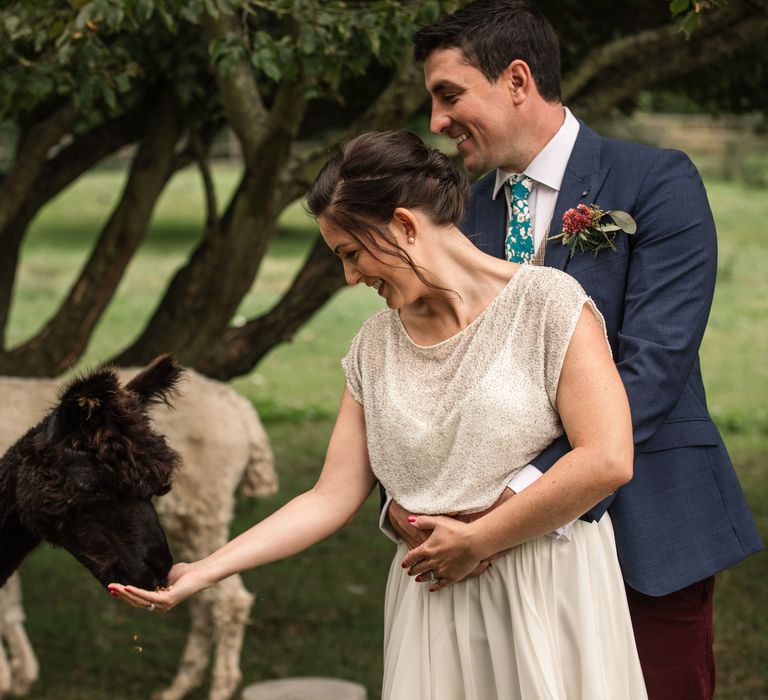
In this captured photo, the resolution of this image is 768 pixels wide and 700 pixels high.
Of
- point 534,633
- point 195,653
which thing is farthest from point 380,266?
point 195,653

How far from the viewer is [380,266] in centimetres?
255

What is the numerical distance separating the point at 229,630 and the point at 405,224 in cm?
412

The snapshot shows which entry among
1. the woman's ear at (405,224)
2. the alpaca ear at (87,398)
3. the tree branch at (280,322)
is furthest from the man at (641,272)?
the tree branch at (280,322)

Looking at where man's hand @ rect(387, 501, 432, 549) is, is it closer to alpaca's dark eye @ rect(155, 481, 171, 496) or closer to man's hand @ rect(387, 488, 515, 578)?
man's hand @ rect(387, 488, 515, 578)

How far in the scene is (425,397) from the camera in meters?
2.60

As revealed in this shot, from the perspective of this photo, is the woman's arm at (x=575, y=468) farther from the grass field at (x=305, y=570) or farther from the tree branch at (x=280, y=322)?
the tree branch at (x=280, y=322)

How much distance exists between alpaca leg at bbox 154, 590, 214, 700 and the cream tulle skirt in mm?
3648

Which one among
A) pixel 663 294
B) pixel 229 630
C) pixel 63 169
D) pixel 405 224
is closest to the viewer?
pixel 405 224

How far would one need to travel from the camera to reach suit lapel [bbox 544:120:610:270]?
2818mm

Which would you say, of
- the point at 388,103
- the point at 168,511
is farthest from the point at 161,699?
the point at 388,103

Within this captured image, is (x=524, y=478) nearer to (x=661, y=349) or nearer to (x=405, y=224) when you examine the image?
(x=661, y=349)

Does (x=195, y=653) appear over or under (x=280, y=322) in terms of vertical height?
under

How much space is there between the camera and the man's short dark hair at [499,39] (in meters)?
2.79

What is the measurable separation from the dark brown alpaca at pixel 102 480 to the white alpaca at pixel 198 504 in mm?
3004
